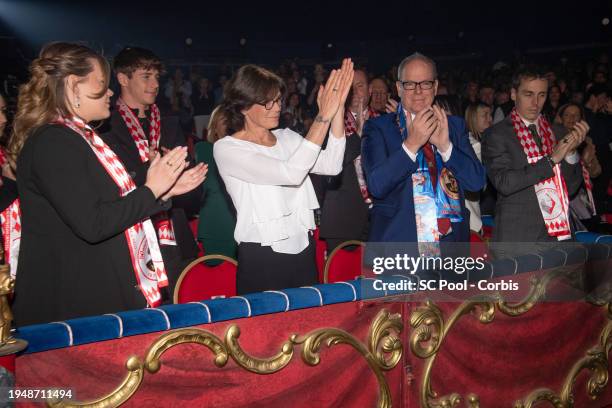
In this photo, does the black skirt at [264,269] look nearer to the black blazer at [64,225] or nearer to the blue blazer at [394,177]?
the blue blazer at [394,177]

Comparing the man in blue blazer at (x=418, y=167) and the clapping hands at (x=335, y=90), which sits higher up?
the clapping hands at (x=335, y=90)

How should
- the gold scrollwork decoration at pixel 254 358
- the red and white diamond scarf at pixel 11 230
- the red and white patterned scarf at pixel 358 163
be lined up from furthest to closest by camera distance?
the red and white patterned scarf at pixel 358 163
the red and white diamond scarf at pixel 11 230
the gold scrollwork decoration at pixel 254 358

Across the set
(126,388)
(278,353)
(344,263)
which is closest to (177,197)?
(344,263)

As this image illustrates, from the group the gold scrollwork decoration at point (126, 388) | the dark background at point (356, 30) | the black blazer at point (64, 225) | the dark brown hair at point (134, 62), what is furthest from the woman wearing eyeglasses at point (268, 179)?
the dark background at point (356, 30)

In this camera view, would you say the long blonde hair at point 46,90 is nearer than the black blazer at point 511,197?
Yes

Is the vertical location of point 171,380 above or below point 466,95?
below

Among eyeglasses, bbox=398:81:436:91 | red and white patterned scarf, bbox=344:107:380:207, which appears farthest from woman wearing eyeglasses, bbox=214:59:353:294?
red and white patterned scarf, bbox=344:107:380:207

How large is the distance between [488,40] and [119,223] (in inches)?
622

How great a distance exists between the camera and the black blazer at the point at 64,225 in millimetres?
2291

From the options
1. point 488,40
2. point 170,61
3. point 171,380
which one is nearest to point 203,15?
point 170,61

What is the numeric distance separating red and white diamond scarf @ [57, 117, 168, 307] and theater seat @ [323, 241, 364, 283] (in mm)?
1398

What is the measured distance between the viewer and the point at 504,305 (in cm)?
312

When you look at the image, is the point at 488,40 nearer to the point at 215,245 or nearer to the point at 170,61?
the point at 170,61

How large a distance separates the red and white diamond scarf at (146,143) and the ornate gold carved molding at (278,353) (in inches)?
56.8
